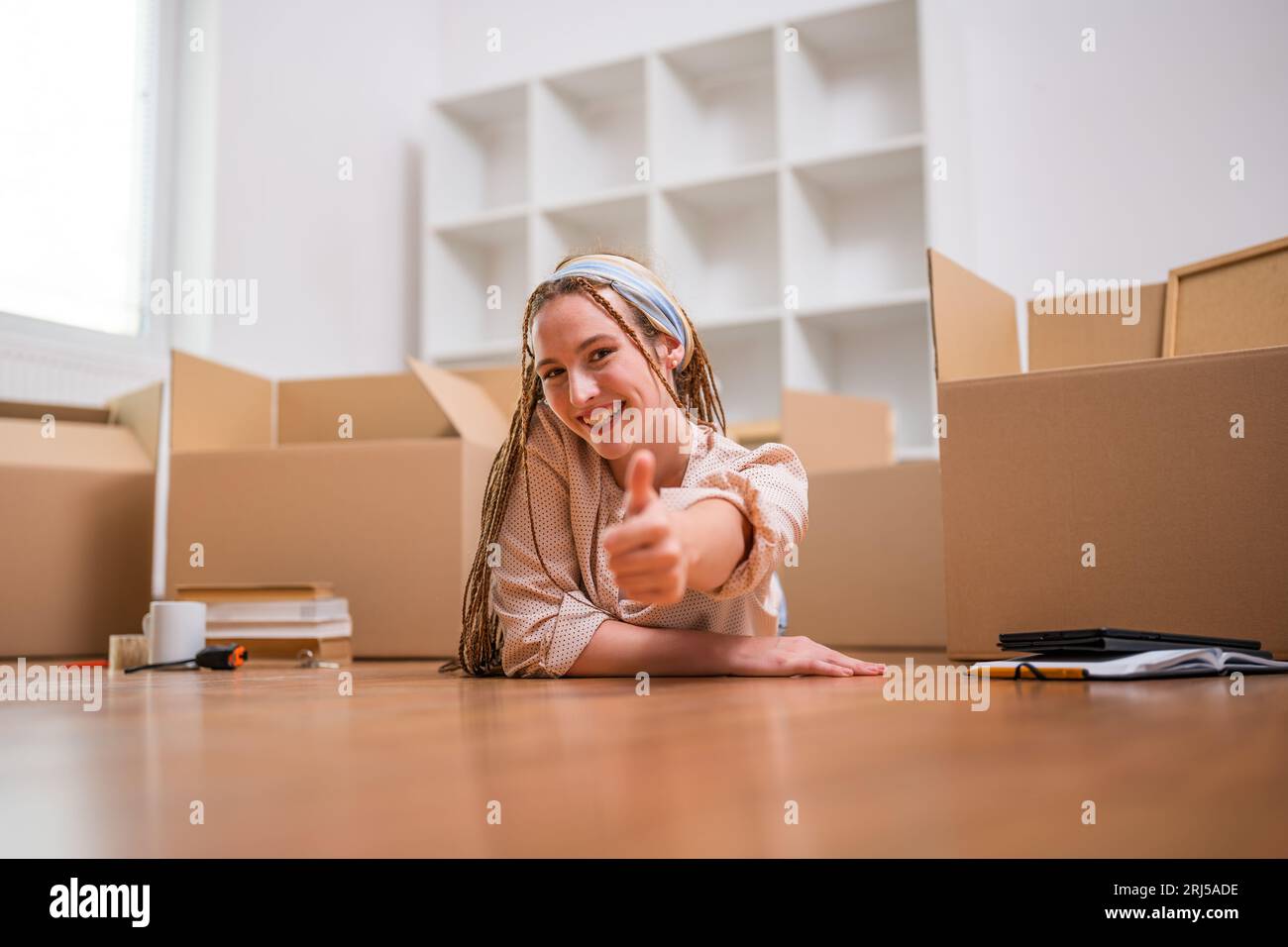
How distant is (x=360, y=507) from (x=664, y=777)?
49.1 inches

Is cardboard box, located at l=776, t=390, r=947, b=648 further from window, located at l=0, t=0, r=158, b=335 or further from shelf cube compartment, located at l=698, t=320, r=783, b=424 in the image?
window, located at l=0, t=0, r=158, b=335

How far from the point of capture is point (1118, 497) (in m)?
1.12

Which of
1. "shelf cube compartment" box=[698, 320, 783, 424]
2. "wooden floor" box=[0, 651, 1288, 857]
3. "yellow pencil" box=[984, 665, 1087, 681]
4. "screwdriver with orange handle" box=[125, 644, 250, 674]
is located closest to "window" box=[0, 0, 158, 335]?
"screwdriver with orange handle" box=[125, 644, 250, 674]

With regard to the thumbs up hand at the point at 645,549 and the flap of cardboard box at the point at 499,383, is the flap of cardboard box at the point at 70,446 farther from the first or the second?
the thumbs up hand at the point at 645,549

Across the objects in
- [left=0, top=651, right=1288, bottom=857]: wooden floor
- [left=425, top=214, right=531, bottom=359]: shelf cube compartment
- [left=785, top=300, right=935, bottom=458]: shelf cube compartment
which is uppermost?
[left=425, top=214, right=531, bottom=359]: shelf cube compartment

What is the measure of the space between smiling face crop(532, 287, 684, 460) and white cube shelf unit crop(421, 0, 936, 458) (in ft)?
4.73

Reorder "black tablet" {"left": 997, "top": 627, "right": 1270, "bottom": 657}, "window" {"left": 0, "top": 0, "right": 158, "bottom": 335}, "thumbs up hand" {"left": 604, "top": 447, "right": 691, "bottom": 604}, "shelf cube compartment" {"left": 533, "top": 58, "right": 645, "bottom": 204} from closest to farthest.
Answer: "thumbs up hand" {"left": 604, "top": 447, "right": 691, "bottom": 604} → "black tablet" {"left": 997, "top": 627, "right": 1270, "bottom": 657} → "window" {"left": 0, "top": 0, "right": 158, "bottom": 335} → "shelf cube compartment" {"left": 533, "top": 58, "right": 645, "bottom": 204}

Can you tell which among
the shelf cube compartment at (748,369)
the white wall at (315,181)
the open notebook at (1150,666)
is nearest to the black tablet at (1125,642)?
the open notebook at (1150,666)

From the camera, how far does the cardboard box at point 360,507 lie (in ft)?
5.24

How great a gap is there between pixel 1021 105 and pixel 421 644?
6.14ft

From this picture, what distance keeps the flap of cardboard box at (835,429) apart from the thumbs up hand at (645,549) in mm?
1342

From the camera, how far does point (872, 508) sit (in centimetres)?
175

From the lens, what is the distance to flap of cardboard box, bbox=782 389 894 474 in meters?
2.03

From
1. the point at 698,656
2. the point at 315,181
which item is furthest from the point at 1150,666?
the point at 315,181
